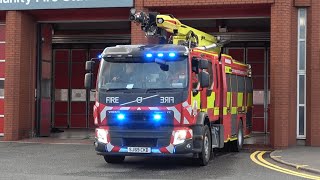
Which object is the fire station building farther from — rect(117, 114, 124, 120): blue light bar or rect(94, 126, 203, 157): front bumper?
rect(117, 114, 124, 120): blue light bar

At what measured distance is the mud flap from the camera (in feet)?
43.3

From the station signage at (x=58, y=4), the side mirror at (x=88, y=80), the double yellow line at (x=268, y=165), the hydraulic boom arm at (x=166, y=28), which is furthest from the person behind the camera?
the station signage at (x=58, y=4)

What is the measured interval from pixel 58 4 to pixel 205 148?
8914mm

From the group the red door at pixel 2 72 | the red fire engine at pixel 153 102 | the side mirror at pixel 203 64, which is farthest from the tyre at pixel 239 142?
the red door at pixel 2 72

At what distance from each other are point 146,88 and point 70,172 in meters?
2.43

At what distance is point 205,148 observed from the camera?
1224 cm

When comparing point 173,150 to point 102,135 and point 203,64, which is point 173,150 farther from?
point 203,64

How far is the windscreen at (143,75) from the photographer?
11539mm

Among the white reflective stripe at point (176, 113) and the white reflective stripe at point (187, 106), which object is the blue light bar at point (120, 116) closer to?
the white reflective stripe at point (176, 113)

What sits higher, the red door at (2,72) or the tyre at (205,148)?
the red door at (2,72)

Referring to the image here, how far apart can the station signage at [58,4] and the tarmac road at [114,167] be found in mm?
5469

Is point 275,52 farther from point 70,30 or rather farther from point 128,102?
point 70,30

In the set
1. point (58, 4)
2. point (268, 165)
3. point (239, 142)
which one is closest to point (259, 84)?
point (239, 142)

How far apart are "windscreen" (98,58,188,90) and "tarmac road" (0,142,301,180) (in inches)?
73.7
